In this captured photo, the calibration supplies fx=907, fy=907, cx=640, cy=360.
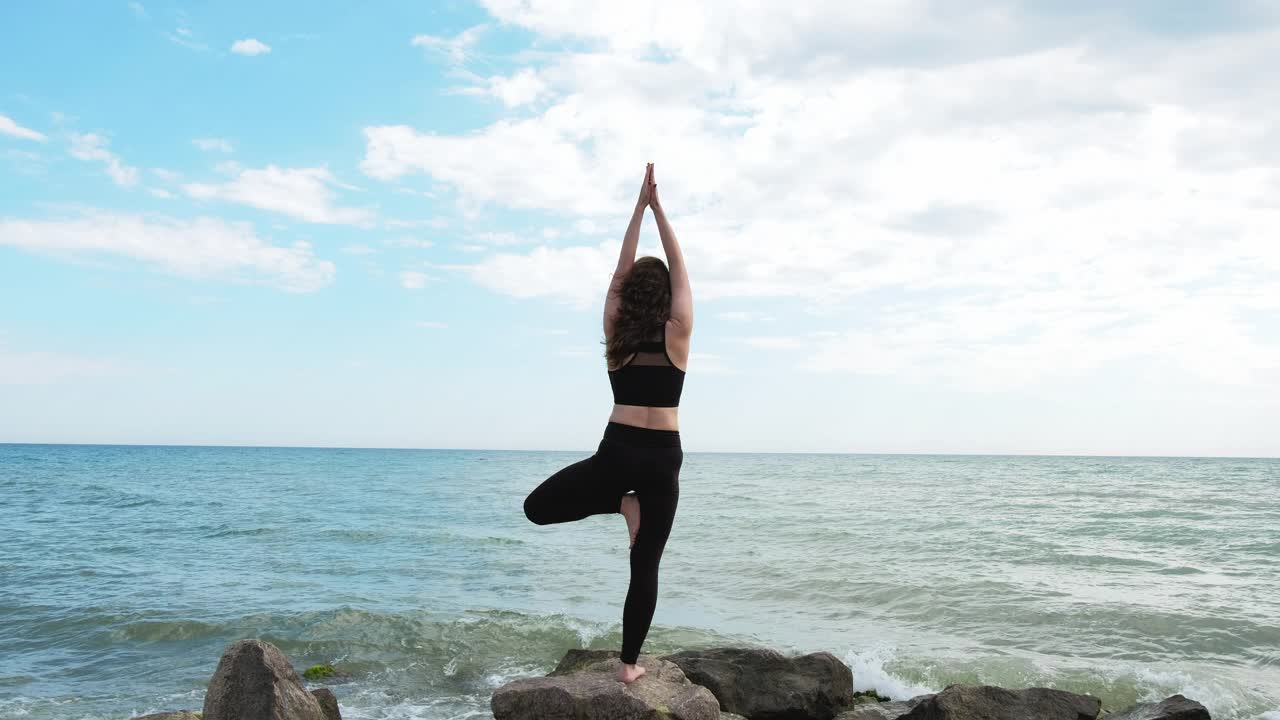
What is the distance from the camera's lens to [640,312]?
4906 mm

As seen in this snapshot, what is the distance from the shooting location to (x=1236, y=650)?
36.8 feet

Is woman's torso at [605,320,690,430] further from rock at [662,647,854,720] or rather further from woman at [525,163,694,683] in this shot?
rock at [662,647,854,720]

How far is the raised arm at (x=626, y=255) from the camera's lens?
5012 mm

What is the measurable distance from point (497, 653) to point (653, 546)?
21.7ft

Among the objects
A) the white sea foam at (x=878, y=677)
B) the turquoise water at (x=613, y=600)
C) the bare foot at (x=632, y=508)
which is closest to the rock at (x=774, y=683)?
the white sea foam at (x=878, y=677)

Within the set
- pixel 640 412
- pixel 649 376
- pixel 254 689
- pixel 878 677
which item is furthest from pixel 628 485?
pixel 878 677

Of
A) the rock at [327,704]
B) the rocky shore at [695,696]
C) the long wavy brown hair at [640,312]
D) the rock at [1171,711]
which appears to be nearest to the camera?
the long wavy brown hair at [640,312]

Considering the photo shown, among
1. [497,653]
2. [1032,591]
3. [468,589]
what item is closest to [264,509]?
[468,589]

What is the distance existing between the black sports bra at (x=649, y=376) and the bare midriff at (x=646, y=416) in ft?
0.09

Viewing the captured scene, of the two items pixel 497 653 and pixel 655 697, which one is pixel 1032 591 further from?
pixel 655 697

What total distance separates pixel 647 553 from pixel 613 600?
9.67 meters

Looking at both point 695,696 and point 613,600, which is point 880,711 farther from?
point 613,600

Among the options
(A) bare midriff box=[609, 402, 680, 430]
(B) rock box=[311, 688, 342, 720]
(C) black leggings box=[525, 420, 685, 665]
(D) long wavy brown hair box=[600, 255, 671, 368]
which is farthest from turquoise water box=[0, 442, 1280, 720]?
(D) long wavy brown hair box=[600, 255, 671, 368]

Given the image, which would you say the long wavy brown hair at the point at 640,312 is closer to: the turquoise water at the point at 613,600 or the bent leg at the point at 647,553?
the bent leg at the point at 647,553
